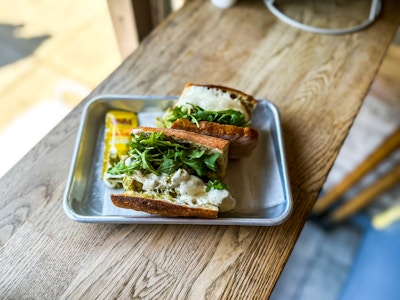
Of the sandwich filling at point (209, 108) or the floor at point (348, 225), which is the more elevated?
the sandwich filling at point (209, 108)

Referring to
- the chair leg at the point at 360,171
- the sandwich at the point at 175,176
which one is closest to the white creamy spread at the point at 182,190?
the sandwich at the point at 175,176

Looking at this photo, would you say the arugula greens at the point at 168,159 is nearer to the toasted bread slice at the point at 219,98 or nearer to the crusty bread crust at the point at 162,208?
the crusty bread crust at the point at 162,208

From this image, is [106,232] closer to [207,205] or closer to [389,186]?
[207,205]

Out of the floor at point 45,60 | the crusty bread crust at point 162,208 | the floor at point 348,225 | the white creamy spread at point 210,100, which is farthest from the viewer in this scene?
the floor at point 348,225

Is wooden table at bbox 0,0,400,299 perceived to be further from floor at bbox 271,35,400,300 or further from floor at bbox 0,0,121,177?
floor at bbox 271,35,400,300

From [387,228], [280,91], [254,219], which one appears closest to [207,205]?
[254,219]

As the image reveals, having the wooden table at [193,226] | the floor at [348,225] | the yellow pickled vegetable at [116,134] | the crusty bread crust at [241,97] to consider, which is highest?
the crusty bread crust at [241,97]

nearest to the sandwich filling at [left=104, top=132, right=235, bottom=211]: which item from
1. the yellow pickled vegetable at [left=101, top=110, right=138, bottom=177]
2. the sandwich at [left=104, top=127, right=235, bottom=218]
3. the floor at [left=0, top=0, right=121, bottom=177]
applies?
the sandwich at [left=104, top=127, right=235, bottom=218]
